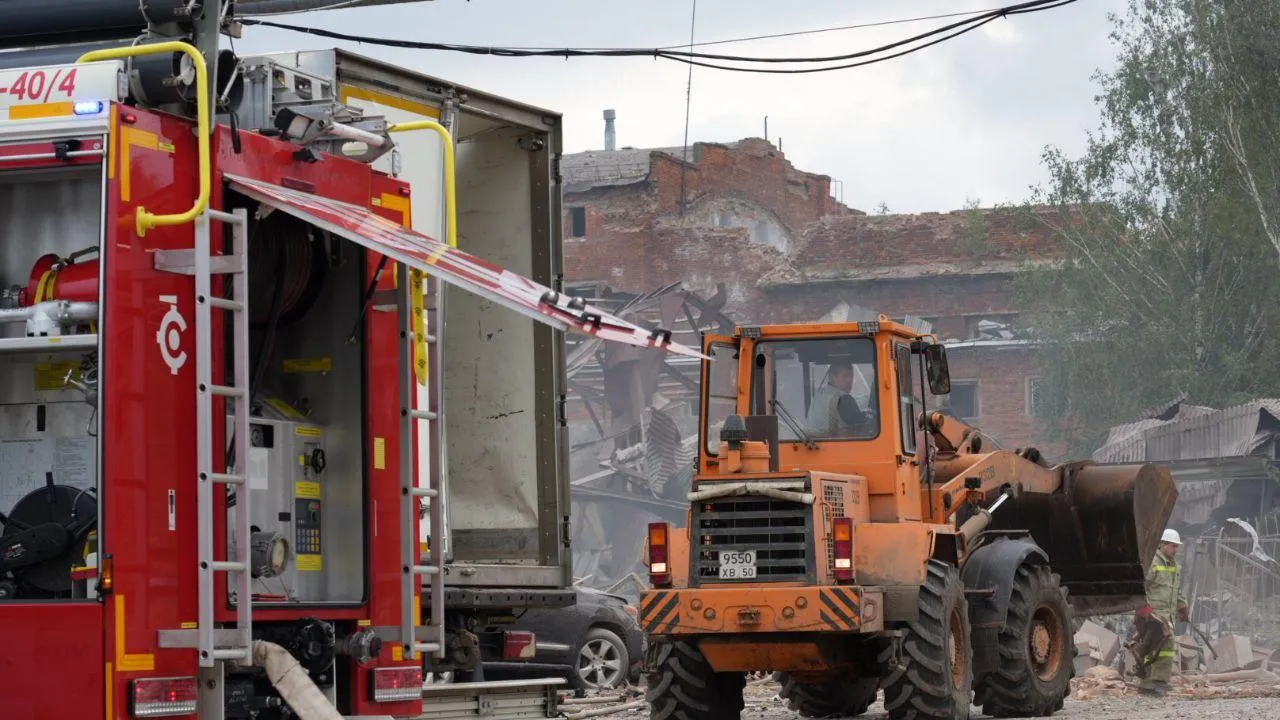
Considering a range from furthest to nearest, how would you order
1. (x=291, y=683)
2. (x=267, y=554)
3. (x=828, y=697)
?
(x=828, y=697) → (x=267, y=554) → (x=291, y=683)

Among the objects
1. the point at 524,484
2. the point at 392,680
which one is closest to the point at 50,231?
the point at 392,680

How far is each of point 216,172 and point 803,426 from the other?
8.21 m

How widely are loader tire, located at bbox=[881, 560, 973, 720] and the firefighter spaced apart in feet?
17.9

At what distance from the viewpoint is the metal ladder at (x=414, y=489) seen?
8.17 m

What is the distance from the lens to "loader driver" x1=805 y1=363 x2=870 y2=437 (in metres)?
14.7

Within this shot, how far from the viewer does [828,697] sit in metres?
16.2

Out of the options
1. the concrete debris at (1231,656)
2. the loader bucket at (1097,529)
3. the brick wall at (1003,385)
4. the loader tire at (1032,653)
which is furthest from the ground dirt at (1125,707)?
the brick wall at (1003,385)

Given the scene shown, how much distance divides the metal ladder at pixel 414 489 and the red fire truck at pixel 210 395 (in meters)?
0.01

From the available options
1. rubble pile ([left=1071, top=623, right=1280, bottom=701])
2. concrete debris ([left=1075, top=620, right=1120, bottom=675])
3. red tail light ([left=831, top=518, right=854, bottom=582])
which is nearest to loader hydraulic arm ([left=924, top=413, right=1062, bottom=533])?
red tail light ([left=831, top=518, right=854, bottom=582])

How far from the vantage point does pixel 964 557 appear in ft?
50.0

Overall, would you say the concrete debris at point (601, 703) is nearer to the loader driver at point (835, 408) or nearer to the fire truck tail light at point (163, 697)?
the loader driver at point (835, 408)

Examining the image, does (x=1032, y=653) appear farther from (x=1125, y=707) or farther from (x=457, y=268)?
(x=457, y=268)

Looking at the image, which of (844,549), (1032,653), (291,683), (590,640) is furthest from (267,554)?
(590,640)

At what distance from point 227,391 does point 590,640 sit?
11.5 m
